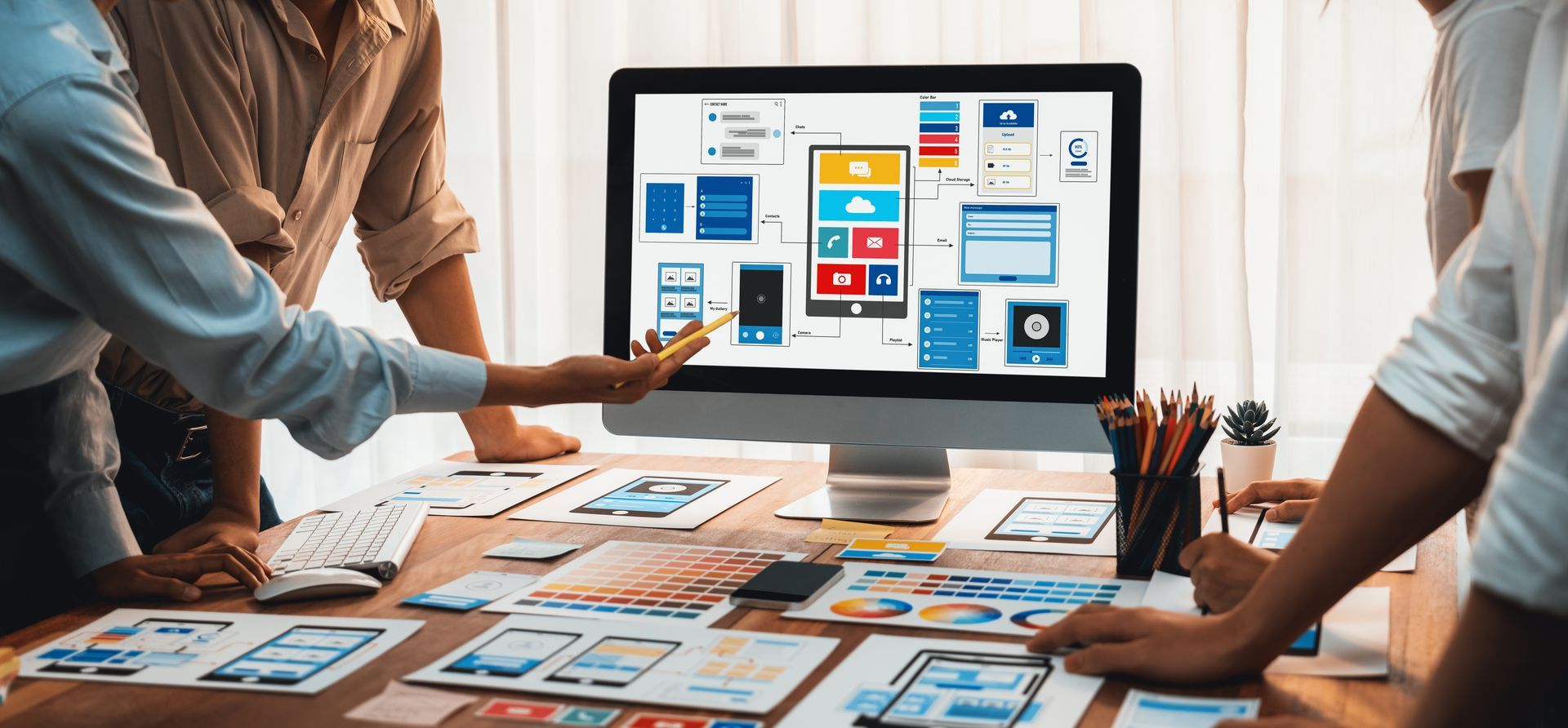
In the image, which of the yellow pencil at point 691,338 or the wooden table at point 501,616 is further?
the yellow pencil at point 691,338

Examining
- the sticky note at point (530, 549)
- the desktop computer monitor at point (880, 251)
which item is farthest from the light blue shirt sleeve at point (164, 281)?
the desktop computer monitor at point (880, 251)

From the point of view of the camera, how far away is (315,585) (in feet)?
3.91

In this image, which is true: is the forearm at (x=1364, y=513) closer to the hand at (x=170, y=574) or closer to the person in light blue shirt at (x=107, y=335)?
the person in light blue shirt at (x=107, y=335)

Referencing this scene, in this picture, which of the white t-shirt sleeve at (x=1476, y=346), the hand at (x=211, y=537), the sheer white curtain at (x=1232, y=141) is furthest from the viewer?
the sheer white curtain at (x=1232, y=141)

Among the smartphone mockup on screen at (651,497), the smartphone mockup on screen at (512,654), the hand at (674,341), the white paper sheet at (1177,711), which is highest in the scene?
the hand at (674,341)

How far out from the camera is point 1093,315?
146 centimetres

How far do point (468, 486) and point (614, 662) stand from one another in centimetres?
75

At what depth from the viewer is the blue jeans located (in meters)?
1.68

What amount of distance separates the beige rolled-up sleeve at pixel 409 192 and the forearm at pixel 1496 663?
60.6 inches

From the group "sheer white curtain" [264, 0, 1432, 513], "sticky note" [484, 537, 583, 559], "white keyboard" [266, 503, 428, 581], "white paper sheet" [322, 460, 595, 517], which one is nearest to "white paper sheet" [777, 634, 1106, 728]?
"sticky note" [484, 537, 583, 559]

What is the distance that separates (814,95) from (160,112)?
81 centimetres

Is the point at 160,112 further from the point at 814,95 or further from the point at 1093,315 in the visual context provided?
the point at 1093,315

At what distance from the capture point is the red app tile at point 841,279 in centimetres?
151

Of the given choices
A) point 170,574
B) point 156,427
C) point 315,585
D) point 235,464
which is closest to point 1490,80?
point 315,585
